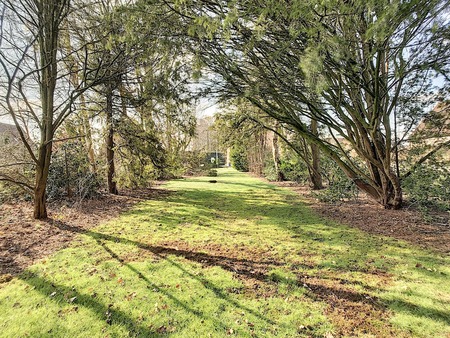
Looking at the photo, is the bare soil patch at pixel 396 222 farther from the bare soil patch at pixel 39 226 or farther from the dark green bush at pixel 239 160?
the dark green bush at pixel 239 160

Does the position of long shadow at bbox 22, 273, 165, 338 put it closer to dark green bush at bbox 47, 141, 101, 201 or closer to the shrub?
dark green bush at bbox 47, 141, 101, 201

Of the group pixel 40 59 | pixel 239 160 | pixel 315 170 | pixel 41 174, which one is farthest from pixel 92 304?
pixel 239 160

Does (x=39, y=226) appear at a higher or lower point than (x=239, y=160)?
lower

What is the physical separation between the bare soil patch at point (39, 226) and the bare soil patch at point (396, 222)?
6109 mm

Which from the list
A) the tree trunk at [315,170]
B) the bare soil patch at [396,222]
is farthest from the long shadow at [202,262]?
the tree trunk at [315,170]

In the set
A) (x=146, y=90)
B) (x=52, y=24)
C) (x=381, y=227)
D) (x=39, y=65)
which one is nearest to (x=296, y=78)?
(x=146, y=90)

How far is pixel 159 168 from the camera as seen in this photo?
902 centimetres

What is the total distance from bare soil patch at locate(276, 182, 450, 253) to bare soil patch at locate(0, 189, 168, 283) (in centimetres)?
611

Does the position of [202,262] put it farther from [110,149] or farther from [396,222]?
[110,149]

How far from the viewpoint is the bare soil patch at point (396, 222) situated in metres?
4.34

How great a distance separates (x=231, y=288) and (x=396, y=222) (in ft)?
14.9

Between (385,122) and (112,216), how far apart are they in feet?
23.8

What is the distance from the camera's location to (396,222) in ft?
17.7

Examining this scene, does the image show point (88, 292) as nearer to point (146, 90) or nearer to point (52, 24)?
point (146, 90)
